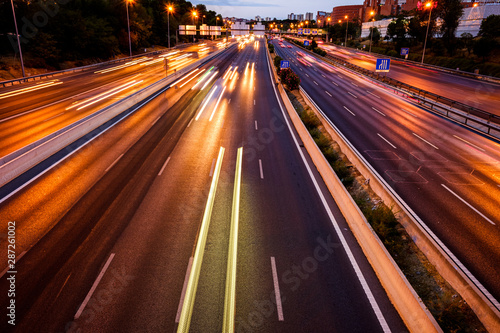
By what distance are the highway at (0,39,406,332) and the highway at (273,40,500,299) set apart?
379 centimetres

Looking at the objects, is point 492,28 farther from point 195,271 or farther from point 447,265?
point 195,271

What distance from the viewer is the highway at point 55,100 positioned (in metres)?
20.6

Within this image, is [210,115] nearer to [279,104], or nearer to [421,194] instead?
[279,104]

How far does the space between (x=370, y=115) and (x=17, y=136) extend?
28.3 meters

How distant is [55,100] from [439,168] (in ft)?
109

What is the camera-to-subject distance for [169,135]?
72.2 ft

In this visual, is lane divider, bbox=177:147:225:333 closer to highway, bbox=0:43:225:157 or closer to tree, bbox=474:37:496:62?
highway, bbox=0:43:225:157

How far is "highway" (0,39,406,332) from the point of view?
779 centimetres

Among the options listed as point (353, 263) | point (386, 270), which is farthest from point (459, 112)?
point (386, 270)

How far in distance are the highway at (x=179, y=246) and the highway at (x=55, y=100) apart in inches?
196

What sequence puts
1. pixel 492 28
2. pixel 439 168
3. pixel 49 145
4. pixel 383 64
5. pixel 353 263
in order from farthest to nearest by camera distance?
1. pixel 492 28
2. pixel 383 64
3. pixel 49 145
4. pixel 439 168
5. pixel 353 263

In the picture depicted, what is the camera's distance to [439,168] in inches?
675

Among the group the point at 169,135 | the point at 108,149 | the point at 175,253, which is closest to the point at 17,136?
the point at 108,149

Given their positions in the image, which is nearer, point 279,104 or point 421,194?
point 421,194
